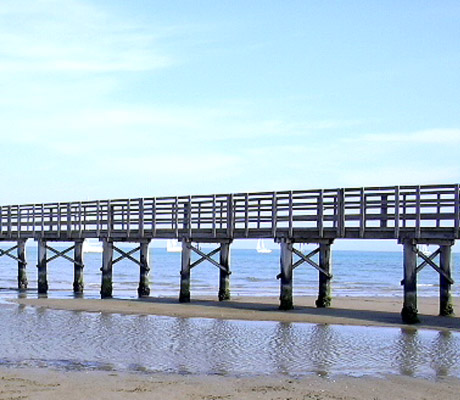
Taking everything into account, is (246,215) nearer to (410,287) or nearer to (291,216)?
(291,216)

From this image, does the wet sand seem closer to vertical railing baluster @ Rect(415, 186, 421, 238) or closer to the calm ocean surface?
the calm ocean surface

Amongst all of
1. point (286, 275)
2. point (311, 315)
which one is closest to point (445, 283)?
point (311, 315)

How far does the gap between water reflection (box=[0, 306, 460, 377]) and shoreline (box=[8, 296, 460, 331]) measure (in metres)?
1.24

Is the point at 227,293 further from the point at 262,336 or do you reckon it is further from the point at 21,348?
the point at 21,348

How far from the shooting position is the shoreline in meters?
22.0

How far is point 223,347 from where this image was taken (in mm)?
16672

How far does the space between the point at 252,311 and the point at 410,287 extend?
5.17m

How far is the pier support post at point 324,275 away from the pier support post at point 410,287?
3.59 m

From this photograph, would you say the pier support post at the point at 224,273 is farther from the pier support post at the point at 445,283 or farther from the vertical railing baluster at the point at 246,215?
the pier support post at the point at 445,283

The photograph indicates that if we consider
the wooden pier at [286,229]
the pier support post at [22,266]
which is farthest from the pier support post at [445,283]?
the pier support post at [22,266]

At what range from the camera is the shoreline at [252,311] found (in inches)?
867

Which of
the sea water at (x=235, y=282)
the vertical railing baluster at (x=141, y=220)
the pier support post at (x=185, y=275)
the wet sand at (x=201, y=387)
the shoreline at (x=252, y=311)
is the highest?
the vertical railing baluster at (x=141, y=220)

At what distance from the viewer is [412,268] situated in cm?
2231

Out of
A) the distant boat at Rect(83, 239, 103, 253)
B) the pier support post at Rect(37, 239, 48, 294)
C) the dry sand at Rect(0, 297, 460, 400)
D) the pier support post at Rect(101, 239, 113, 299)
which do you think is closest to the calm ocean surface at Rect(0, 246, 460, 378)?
the dry sand at Rect(0, 297, 460, 400)
